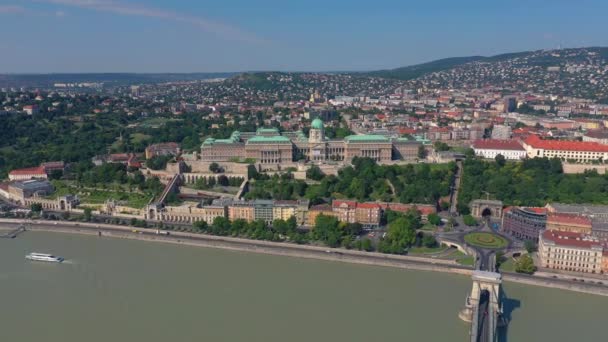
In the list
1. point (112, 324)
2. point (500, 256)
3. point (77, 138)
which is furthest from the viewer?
point (77, 138)

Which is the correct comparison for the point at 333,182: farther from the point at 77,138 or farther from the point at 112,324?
the point at 77,138

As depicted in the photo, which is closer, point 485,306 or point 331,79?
point 485,306

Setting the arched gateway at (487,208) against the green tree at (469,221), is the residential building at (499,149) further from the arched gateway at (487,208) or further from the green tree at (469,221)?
the green tree at (469,221)

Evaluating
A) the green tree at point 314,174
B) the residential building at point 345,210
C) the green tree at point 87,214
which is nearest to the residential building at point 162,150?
the green tree at point 87,214

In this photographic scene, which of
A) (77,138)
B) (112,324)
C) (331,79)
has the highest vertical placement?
(331,79)

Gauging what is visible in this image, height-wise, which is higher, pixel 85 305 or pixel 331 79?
pixel 331 79

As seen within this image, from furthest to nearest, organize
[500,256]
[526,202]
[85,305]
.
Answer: [526,202] → [500,256] → [85,305]

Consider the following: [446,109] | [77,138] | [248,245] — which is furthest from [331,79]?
[248,245]
